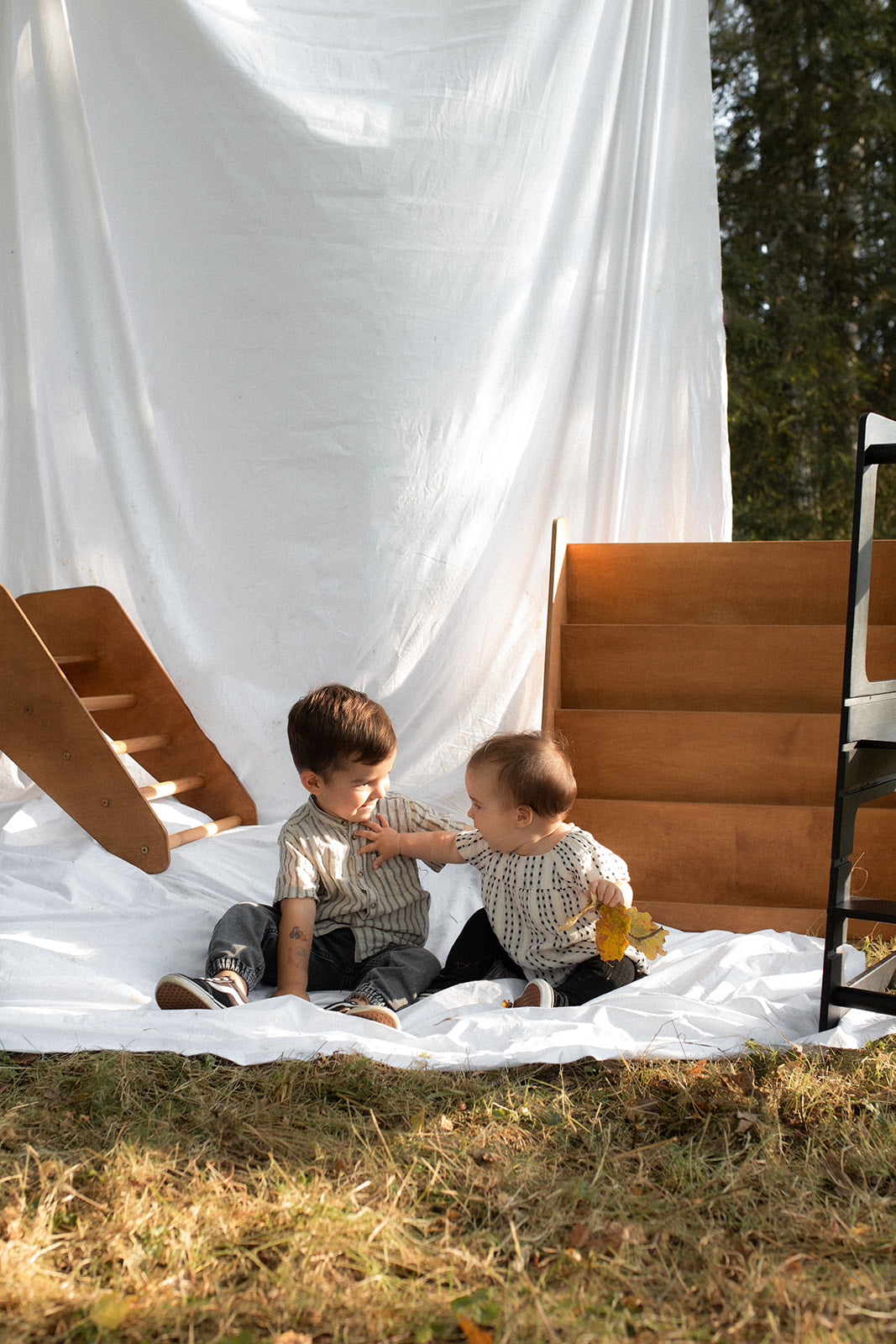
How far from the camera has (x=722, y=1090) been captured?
1503mm

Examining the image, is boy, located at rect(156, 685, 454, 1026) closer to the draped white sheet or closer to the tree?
the draped white sheet

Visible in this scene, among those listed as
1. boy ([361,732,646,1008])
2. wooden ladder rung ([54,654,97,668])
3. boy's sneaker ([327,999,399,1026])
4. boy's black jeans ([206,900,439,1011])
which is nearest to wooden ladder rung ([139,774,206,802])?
wooden ladder rung ([54,654,97,668])

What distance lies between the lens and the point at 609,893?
1.80 metres

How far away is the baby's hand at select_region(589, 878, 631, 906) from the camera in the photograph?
180 centimetres

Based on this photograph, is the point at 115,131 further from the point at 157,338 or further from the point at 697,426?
the point at 697,426

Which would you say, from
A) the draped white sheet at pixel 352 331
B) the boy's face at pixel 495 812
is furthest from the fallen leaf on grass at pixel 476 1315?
the draped white sheet at pixel 352 331

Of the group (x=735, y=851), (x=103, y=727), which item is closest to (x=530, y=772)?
(x=735, y=851)

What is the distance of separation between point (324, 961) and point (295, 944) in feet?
0.35

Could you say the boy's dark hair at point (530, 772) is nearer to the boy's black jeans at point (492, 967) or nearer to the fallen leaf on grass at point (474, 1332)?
the boy's black jeans at point (492, 967)

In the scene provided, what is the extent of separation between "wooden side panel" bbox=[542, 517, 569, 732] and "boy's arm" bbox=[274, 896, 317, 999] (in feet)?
2.66

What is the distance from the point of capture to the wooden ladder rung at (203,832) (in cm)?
275

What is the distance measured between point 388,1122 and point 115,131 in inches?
117

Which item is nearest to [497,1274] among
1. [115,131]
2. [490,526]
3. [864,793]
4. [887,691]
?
[864,793]

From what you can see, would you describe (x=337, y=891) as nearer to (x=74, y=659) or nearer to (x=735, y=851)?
(x=735, y=851)
